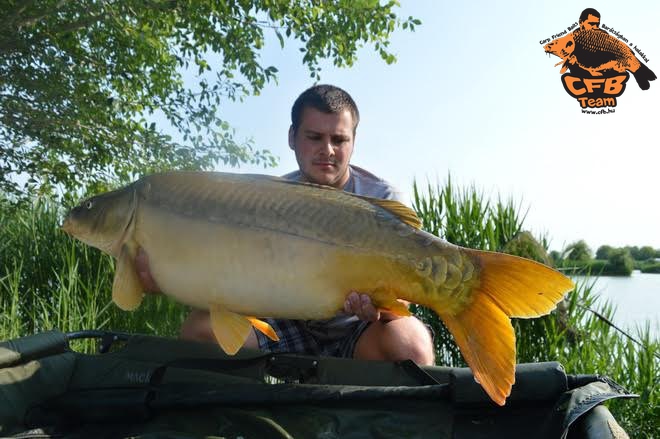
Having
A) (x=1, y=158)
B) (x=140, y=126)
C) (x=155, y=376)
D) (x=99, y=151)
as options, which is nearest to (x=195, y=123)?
(x=140, y=126)

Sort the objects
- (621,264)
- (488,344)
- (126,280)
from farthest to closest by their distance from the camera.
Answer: (621,264), (126,280), (488,344)

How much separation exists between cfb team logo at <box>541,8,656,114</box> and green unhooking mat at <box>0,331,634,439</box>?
10.7ft

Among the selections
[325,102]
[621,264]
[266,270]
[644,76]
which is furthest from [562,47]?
[621,264]

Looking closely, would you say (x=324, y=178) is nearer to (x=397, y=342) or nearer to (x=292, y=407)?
(x=397, y=342)

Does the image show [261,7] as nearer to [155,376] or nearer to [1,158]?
[1,158]

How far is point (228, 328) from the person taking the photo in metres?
1.36

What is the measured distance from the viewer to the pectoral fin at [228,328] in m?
1.35

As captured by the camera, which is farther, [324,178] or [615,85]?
[615,85]

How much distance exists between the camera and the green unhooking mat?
4.20 ft

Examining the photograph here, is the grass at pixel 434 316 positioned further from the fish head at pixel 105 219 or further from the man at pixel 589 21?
the man at pixel 589 21

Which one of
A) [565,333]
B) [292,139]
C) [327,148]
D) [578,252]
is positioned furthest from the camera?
[578,252]

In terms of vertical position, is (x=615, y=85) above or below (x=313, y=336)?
above

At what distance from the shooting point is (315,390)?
1350mm

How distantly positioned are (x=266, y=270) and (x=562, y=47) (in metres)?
3.70
